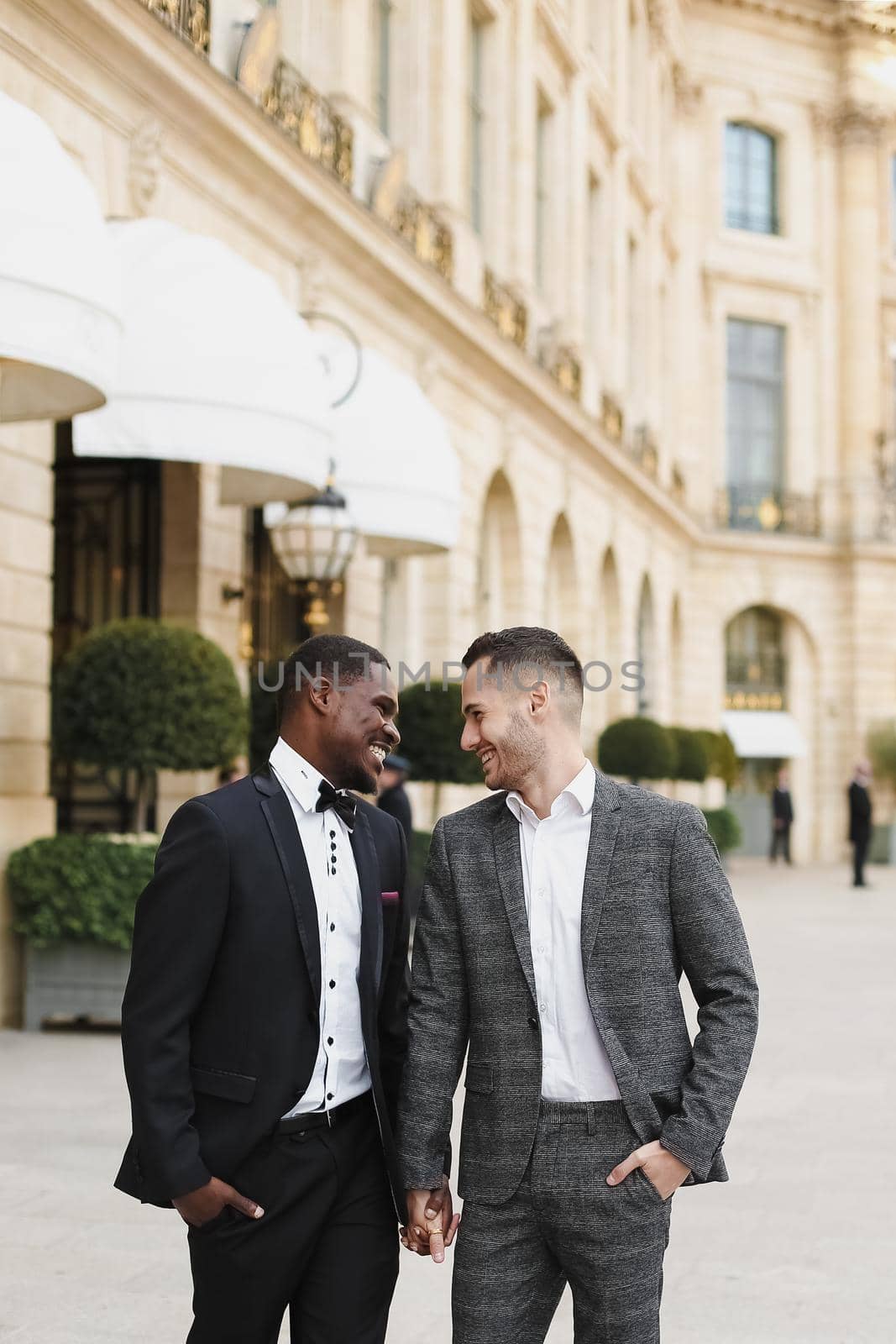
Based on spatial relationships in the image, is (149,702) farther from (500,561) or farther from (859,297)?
(859,297)

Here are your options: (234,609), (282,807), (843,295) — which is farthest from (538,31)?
(282,807)

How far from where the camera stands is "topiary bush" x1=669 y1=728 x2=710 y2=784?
26.7 metres

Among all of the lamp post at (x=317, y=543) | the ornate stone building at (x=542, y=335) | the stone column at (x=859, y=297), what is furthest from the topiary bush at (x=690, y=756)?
the lamp post at (x=317, y=543)

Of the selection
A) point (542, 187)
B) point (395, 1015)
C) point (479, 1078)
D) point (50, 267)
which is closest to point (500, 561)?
point (542, 187)

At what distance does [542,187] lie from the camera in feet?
83.4

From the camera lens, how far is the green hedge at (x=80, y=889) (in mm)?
9406

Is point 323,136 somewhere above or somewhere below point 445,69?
below

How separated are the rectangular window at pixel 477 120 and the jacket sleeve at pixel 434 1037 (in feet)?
64.2

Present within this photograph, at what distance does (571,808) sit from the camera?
317 centimetres

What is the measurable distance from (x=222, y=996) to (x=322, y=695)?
576 mm

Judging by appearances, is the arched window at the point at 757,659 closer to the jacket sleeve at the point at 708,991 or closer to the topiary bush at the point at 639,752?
the topiary bush at the point at 639,752

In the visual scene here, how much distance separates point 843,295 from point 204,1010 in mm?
37417

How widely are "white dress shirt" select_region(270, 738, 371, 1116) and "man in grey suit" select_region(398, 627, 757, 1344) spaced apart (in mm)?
117

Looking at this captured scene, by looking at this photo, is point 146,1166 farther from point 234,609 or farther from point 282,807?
point 234,609
